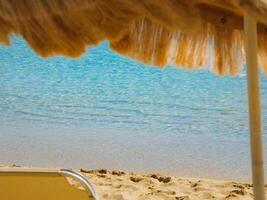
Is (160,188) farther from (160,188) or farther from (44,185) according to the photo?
(44,185)

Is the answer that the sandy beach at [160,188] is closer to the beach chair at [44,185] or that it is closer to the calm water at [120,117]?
the calm water at [120,117]

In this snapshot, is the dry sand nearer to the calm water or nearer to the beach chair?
the calm water

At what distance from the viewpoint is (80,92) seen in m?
9.30

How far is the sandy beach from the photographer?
377 cm

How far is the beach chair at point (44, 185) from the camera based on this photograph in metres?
1.30

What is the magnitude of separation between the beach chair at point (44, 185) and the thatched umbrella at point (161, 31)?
0.37 metres

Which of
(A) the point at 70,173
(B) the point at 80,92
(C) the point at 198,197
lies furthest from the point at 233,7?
(B) the point at 80,92

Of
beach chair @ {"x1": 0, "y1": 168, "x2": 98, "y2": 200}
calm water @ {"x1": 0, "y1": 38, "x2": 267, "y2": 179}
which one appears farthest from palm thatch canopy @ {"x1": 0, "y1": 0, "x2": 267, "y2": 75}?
calm water @ {"x1": 0, "y1": 38, "x2": 267, "y2": 179}

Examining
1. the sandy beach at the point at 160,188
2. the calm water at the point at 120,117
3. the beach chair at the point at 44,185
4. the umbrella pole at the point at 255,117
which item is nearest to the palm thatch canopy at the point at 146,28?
the umbrella pole at the point at 255,117

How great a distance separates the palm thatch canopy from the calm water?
3.53 m

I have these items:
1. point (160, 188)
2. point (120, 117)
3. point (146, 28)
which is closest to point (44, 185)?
point (146, 28)

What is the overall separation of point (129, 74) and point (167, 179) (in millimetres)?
5825

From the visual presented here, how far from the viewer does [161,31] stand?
5.12ft

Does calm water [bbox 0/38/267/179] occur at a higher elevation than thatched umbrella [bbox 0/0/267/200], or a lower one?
higher
